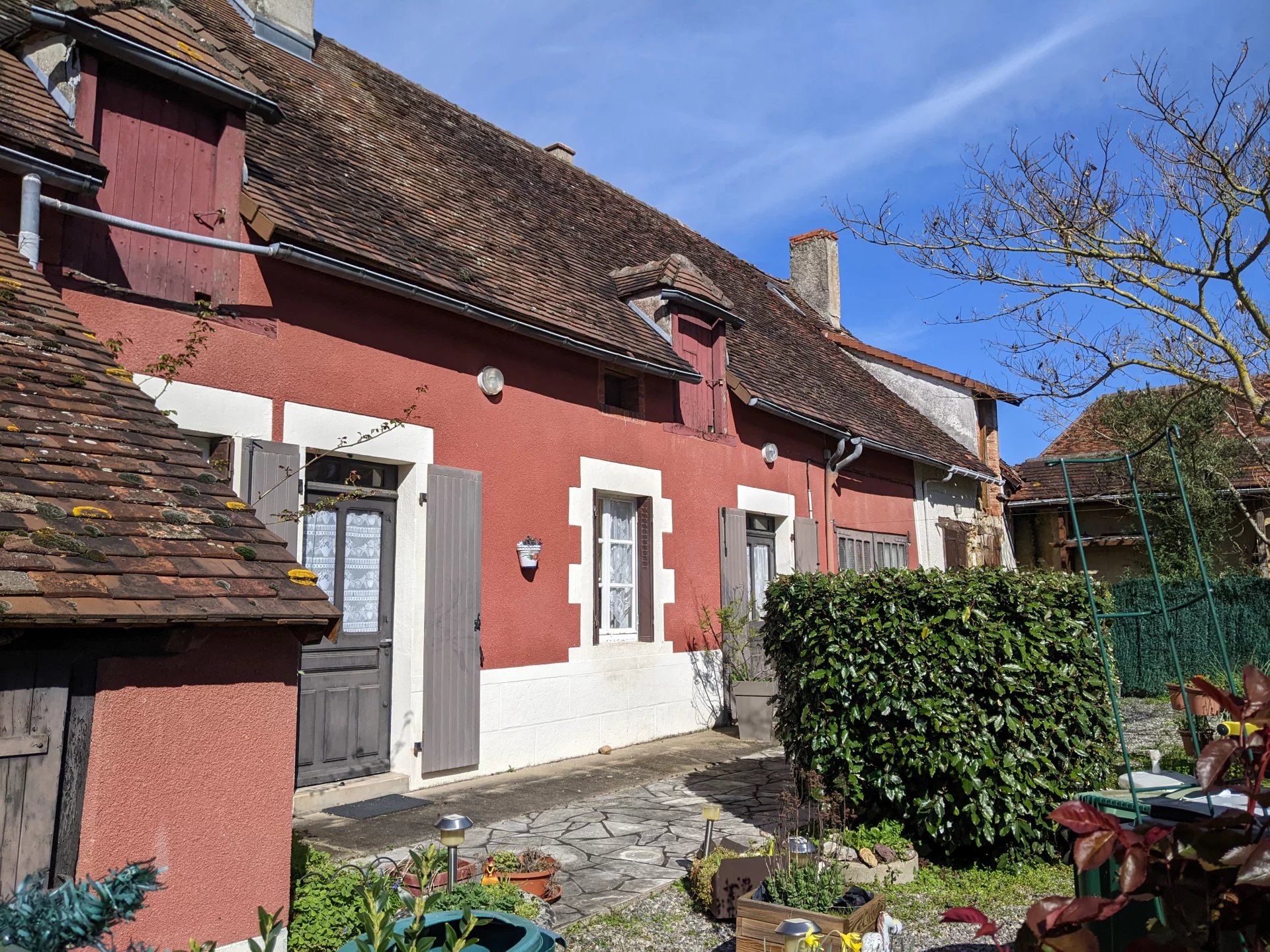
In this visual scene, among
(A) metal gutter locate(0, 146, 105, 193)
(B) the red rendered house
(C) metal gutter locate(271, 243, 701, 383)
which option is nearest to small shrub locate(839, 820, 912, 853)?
(B) the red rendered house

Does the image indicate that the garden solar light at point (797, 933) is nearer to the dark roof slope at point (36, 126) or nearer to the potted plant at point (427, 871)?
the potted plant at point (427, 871)

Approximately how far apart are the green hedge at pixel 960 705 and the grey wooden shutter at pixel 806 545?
18.3 ft

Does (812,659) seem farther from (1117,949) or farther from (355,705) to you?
(355,705)

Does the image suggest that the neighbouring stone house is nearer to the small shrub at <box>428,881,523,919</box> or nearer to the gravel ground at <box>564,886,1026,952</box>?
the gravel ground at <box>564,886,1026,952</box>

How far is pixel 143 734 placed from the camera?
10.5 feet

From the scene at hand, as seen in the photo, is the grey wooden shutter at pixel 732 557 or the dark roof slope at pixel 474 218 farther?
the grey wooden shutter at pixel 732 557

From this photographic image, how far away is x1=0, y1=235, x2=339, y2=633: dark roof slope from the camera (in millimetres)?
3002

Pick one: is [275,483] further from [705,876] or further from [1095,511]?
[1095,511]

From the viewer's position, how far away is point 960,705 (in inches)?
196

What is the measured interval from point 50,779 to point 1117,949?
3.57 metres

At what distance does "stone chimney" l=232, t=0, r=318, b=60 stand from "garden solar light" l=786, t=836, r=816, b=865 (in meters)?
9.28

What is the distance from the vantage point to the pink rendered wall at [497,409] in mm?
6145

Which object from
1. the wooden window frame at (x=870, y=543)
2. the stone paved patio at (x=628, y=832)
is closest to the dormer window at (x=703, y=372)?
the wooden window frame at (x=870, y=543)

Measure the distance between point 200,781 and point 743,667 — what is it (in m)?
7.14
